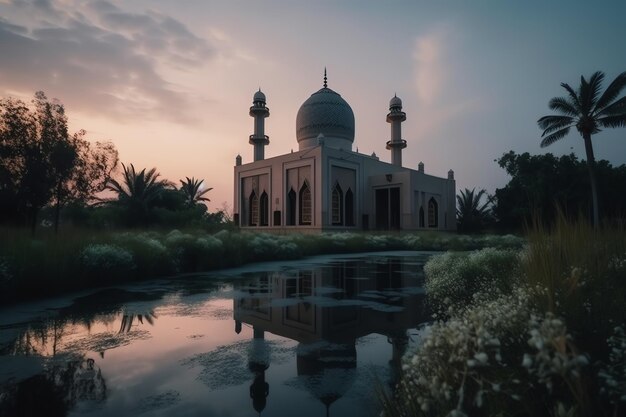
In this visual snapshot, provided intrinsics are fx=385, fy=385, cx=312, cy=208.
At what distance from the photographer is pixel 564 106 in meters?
23.4

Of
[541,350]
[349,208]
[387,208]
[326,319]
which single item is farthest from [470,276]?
[387,208]

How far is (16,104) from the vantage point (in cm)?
1739

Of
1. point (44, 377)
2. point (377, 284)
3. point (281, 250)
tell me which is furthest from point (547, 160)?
point (44, 377)

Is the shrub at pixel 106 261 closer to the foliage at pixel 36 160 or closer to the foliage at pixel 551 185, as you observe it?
the foliage at pixel 36 160

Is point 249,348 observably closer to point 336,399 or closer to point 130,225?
point 336,399

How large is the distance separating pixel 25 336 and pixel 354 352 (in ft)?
11.7

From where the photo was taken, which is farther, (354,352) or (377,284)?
(377,284)

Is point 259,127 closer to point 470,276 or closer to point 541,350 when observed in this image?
point 470,276

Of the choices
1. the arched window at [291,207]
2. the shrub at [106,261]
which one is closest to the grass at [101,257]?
the shrub at [106,261]

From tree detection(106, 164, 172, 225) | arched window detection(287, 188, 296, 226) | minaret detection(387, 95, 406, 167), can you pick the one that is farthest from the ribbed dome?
tree detection(106, 164, 172, 225)

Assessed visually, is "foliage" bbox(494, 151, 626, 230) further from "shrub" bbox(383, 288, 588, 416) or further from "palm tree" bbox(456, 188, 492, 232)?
"shrub" bbox(383, 288, 588, 416)

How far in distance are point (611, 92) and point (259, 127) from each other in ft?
86.7

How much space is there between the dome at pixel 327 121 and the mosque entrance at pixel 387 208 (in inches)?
203

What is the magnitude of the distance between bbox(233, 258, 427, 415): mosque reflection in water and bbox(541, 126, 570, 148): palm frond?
20.5 metres
